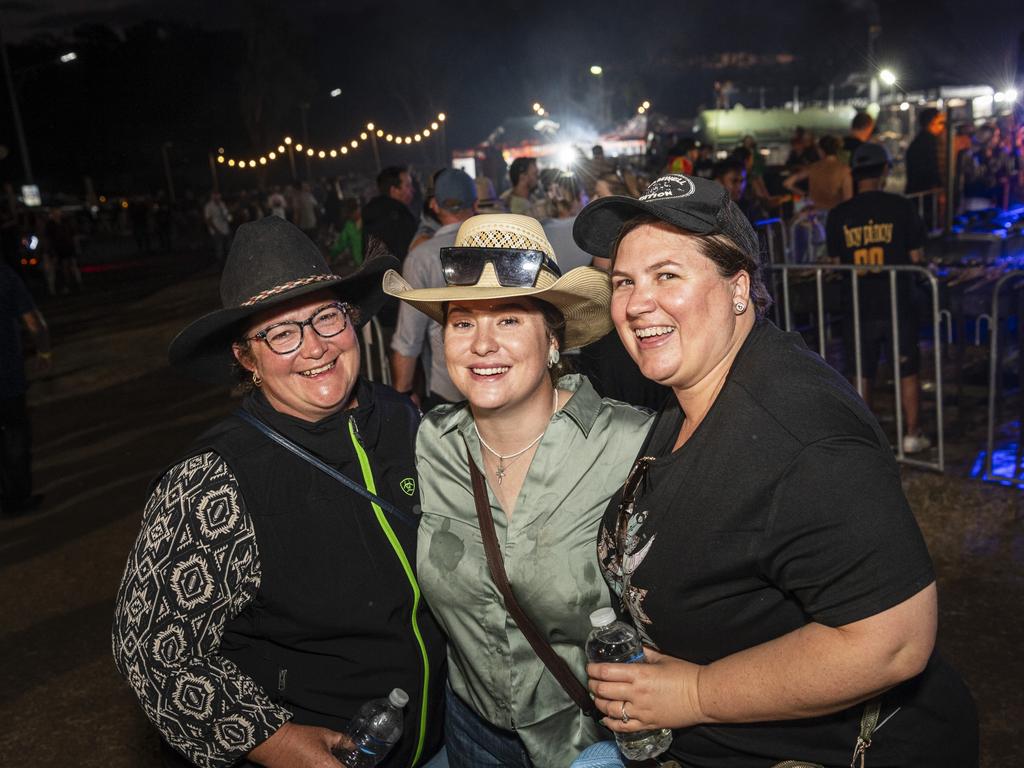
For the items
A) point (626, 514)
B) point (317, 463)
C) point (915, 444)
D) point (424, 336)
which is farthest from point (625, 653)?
point (915, 444)

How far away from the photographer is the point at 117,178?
63.8 metres

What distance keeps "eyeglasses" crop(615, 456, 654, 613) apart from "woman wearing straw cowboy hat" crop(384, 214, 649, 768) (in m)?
0.32

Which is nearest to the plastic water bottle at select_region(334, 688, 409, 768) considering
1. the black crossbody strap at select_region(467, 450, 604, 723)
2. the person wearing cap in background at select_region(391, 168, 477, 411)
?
the black crossbody strap at select_region(467, 450, 604, 723)

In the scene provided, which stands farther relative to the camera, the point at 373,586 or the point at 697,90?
the point at 697,90

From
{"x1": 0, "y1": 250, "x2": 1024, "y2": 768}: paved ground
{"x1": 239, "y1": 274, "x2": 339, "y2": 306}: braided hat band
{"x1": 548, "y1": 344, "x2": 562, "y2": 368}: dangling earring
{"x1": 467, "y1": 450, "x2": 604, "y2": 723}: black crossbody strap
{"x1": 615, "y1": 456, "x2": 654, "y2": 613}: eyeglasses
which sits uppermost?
{"x1": 239, "y1": 274, "x2": 339, "y2": 306}: braided hat band

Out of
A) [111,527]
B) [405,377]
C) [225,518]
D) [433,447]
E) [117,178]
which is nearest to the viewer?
[225,518]

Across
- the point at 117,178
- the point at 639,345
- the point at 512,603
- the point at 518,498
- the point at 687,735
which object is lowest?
the point at 687,735

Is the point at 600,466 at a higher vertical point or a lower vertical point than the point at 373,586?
higher

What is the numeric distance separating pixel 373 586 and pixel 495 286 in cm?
90

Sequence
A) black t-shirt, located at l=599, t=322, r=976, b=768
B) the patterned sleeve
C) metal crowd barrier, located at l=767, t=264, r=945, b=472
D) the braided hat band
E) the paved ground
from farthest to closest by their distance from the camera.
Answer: metal crowd barrier, located at l=767, t=264, r=945, b=472 < the paved ground < the braided hat band < the patterned sleeve < black t-shirt, located at l=599, t=322, r=976, b=768

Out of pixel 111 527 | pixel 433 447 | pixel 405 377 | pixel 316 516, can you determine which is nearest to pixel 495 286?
pixel 433 447

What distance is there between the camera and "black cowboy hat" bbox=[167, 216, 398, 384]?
246 cm

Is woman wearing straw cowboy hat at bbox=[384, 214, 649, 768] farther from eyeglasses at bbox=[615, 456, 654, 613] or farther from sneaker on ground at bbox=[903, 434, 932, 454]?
sneaker on ground at bbox=[903, 434, 932, 454]

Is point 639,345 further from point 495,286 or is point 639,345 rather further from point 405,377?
point 405,377
